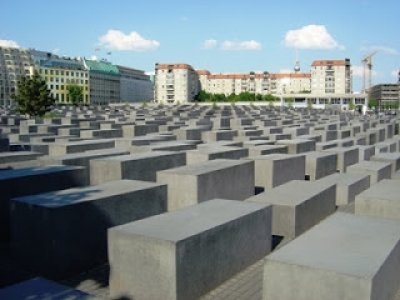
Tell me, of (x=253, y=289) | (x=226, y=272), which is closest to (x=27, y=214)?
(x=226, y=272)

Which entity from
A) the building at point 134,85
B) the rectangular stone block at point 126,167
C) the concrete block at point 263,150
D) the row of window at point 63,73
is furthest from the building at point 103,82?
the rectangular stone block at point 126,167


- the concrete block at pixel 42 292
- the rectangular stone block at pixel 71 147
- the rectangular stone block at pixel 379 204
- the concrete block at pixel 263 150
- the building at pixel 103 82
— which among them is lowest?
the concrete block at pixel 42 292

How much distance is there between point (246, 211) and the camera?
7195 millimetres

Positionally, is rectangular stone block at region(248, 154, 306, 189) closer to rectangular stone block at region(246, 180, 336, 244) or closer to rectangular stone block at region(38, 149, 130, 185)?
rectangular stone block at region(246, 180, 336, 244)

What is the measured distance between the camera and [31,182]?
9.38 metres

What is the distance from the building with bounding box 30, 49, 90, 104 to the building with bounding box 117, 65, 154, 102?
2780 cm

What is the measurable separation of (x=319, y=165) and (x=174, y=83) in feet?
440

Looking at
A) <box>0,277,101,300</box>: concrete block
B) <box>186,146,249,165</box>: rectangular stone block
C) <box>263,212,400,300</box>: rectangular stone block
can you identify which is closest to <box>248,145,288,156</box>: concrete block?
<box>186,146,249,165</box>: rectangular stone block

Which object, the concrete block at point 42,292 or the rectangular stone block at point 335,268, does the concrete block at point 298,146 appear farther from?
the concrete block at point 42,292

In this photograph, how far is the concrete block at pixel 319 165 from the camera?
1463cm

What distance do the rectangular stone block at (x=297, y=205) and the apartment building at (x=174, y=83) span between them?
134628 millimetres

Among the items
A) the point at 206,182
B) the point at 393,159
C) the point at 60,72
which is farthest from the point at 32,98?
the point at 60,72

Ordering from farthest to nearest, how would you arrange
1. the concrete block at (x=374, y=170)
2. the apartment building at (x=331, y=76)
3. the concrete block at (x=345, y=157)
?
the apartment building at (x=331, y=76), the concrete block at (x=345, y=157), the concrete block at (x=374, y=170)

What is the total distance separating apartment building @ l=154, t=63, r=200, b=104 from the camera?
145000mm
